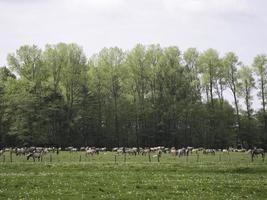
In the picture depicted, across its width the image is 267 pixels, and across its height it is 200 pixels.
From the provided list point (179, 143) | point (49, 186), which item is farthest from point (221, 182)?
point (179, 143)

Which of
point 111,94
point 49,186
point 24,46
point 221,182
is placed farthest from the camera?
point 111,94

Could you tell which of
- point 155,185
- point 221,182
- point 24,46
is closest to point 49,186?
point 155,185

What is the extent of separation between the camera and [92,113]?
117m

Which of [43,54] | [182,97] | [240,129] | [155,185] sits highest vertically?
[43,54]

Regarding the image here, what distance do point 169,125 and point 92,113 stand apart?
20.1 m

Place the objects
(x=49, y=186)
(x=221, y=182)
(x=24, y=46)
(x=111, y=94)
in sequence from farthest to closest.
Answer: (x=111, y=94) → (x=24, y=46) → (x=221, y=182) → (x=49, y=186)

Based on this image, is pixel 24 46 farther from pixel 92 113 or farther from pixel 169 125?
pixel 169 125

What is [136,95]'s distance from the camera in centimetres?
12288

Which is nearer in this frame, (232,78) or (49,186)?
(49,186)

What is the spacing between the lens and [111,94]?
120m

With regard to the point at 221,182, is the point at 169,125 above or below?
above

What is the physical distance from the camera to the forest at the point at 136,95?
110 m

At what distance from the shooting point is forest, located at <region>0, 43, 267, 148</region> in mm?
110312

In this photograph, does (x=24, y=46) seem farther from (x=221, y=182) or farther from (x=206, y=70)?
(x=221, y=182)
